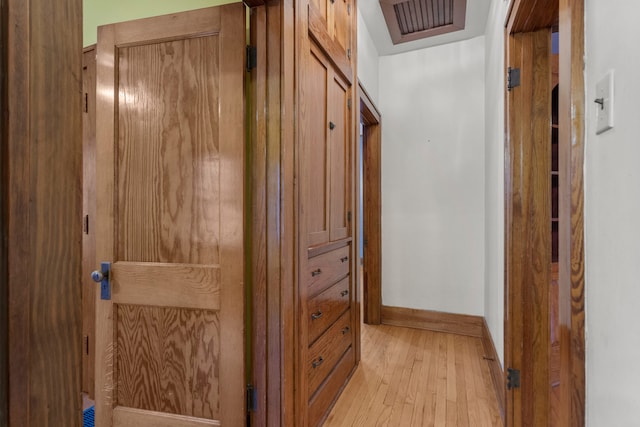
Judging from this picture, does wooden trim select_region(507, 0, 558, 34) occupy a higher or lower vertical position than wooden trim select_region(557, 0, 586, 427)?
higher

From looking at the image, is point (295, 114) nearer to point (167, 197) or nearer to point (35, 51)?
point (167, 197)

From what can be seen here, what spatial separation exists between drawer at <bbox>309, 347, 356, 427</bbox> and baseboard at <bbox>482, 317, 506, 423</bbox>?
35.3 inches

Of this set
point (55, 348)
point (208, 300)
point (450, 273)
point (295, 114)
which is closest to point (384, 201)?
point (450, 273)

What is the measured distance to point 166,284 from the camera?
59.6 inches

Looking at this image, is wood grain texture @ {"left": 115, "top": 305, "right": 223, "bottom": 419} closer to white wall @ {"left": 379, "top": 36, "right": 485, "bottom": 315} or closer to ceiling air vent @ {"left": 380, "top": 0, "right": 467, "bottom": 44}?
white wall @ {"left": 379, "top": 36, "right": 485, "bottom": 315}

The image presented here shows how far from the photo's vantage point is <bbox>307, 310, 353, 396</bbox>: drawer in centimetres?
172

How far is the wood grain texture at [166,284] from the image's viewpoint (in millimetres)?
1475

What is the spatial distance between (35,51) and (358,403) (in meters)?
2.12

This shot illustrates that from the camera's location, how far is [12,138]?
0.47 meters

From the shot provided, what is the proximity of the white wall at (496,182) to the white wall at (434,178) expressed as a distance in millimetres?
248

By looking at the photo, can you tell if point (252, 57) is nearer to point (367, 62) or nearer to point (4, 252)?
point (4, 252)

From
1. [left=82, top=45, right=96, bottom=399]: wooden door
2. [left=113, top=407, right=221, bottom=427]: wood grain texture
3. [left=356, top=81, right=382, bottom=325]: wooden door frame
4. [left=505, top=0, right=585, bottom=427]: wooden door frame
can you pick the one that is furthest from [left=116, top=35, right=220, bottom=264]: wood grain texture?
[left=356, top=81, right=382, bottom=325]: wooden door frame

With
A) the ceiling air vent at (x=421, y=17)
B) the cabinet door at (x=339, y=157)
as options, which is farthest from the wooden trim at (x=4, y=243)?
the ceiling air vent at (x=421, y=17)

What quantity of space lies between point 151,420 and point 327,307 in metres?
0.98
